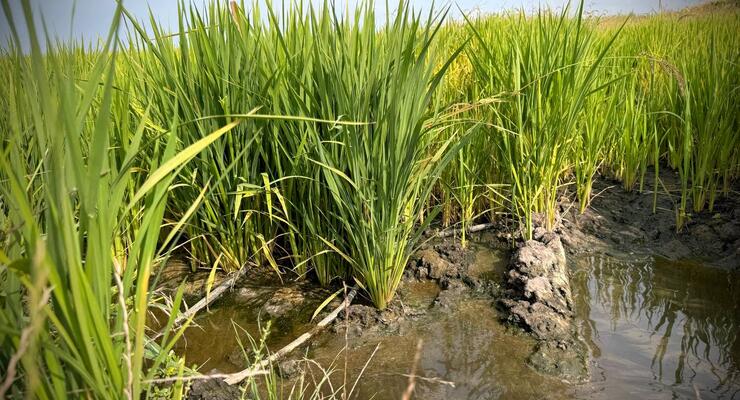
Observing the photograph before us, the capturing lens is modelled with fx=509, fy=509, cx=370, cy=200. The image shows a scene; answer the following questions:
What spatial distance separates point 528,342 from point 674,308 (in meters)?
0.76

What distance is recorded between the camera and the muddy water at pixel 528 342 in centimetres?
162

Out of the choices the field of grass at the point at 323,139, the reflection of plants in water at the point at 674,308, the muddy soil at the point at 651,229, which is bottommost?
the reflection of plants in water at the point at 674,308

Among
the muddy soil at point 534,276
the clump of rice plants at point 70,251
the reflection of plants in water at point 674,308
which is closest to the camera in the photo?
the clump of rice plants at point 70,251

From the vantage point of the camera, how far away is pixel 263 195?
7.77 ft

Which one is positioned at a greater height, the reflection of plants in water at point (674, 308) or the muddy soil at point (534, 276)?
the muddy soil at point (534, 276)

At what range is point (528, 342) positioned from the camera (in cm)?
183

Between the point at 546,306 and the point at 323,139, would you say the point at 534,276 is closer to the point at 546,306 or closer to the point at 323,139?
the point at 546,306

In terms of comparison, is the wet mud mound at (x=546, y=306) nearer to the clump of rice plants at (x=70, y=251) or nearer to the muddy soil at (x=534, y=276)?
the muddy soil at (x=534, y=276)

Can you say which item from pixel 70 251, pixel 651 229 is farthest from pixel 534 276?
pixel 70 251

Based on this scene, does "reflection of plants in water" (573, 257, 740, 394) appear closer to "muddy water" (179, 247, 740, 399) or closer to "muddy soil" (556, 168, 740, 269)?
"muddy water" (179, 247, 740, 399)

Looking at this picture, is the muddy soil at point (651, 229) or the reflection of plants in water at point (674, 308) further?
the muddy soil at point (651, 229)

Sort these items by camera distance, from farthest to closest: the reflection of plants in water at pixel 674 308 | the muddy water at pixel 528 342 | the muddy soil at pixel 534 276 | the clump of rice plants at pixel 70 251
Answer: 1. the muddy soil at pixel 534 276
2. the reflection of plants in water at pixel 674 308
3. the muddy water at pixel 528 342
4. the clump of rice plants at pixel 70 251

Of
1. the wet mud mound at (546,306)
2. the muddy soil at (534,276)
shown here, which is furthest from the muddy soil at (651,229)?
the wet mud mound at (546,306)

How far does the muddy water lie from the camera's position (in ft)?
5.30
